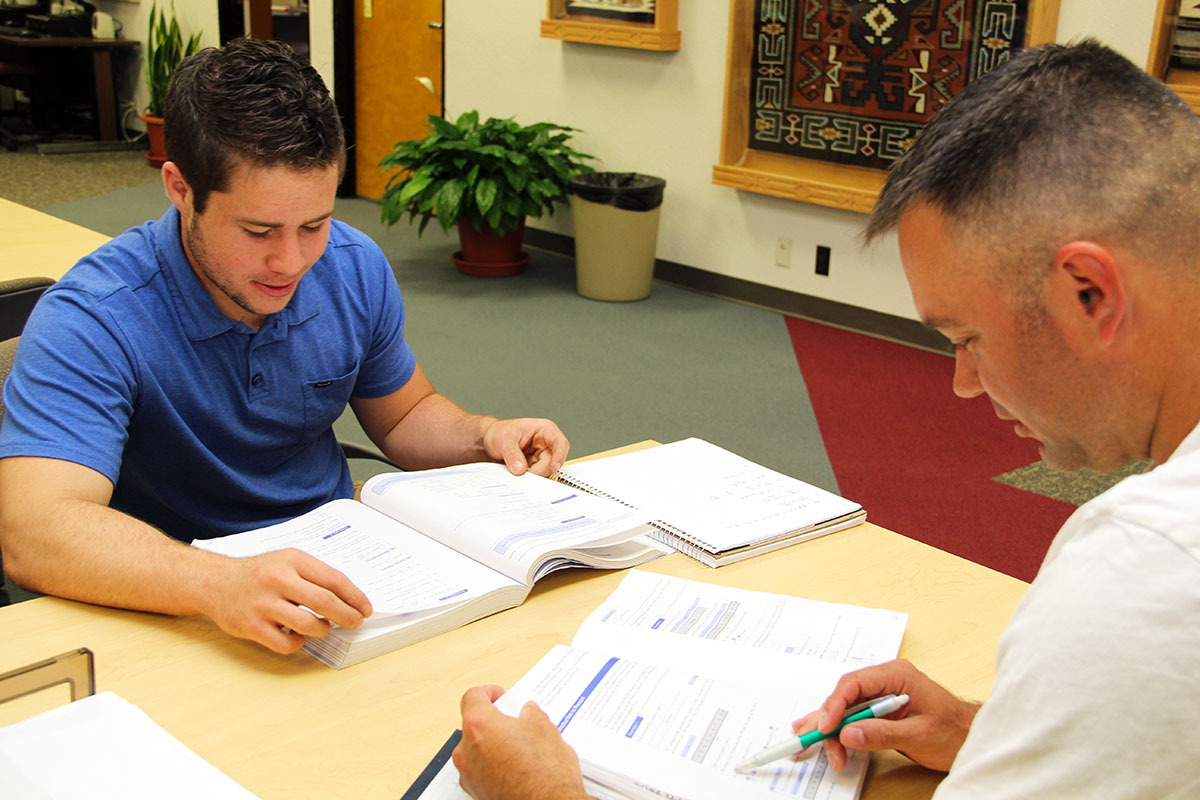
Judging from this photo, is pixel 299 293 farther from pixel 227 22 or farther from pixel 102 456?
pixel 227 22

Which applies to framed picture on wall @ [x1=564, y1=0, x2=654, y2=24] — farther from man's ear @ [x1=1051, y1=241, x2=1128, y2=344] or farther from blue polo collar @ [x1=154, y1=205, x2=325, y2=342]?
man's ear @ [x1=1051, y1=241, x2=1128, y2=344]

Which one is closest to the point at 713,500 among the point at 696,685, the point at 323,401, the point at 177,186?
the point at 696,685

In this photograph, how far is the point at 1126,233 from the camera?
0.81 m

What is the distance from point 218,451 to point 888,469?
2388 millimetres

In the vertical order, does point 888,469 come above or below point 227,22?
below

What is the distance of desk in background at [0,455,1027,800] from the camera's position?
1.00m

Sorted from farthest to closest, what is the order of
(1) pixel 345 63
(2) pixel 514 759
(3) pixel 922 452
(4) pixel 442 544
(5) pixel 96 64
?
(5) pixel 96 64 → (1) pixel 345 63 → (3) pixel 922 452 → (4) pixel 442 544 → (2) pixel 514 759

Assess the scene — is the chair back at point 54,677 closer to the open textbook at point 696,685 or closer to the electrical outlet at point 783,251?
the open textbook at point 696,685

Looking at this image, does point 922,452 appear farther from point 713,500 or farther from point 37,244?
point 37,244

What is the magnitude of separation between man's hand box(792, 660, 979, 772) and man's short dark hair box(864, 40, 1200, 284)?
0.42m

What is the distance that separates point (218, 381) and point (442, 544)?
16.9 inches

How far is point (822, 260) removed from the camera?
4.76 metres

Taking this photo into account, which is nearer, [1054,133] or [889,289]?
[1054,133]

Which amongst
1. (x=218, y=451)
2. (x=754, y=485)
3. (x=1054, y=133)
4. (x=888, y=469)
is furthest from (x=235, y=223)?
(x=888, y=469)
